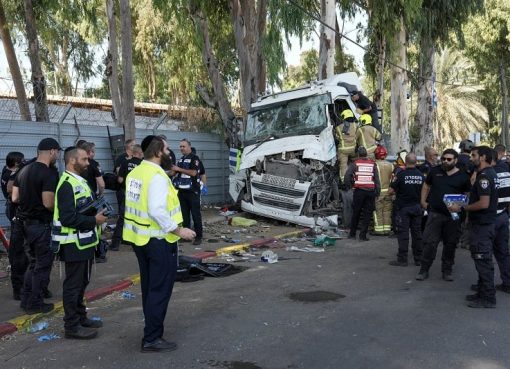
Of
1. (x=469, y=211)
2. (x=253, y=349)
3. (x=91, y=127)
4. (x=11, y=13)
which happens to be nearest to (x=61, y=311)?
(x=253, y=349)

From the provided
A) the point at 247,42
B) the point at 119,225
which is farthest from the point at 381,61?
the point at 119,225

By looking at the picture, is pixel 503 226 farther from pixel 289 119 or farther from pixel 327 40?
pixel 327 40

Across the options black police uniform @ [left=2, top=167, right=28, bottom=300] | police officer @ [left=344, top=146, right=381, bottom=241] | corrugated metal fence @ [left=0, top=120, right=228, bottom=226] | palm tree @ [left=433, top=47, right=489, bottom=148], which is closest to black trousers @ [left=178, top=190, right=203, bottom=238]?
police officer @ [left=344, top=146, right=381, bottom=241]

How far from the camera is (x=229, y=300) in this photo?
254 inches

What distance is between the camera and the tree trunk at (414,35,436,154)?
21.1 metres

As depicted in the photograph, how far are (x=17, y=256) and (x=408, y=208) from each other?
5.58 metres

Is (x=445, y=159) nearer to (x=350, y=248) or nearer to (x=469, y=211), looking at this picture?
(x=469, y=211)

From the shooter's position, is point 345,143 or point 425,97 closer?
point 345,143

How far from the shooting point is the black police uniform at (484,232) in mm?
6051

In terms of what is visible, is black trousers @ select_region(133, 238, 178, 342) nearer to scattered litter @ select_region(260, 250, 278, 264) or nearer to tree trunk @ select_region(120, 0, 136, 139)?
scattered litter @ select_region(260, 250, 278, 264)

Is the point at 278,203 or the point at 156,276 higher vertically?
the point at 156,276

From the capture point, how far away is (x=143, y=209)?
460 centimetres

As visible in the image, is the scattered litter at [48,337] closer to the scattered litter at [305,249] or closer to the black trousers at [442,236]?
the black trousers at [442,236]

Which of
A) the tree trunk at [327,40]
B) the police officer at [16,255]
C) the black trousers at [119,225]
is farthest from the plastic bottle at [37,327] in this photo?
the tree trunk at [327,40]
